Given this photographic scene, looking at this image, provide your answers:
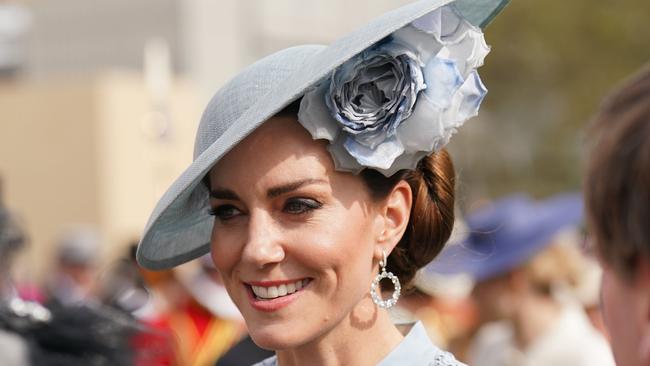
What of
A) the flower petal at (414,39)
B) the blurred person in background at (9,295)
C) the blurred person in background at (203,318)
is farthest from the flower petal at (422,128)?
the blurred person in background at (203,318)

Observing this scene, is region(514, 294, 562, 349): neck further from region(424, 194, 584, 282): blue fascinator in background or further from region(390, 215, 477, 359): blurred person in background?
region(390, 215, 477, 359): blurred person in background

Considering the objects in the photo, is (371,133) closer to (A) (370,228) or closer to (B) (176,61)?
(A) (370,228)

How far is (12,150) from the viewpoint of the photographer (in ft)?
63.3

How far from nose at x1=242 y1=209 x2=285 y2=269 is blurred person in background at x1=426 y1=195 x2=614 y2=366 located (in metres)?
3.27

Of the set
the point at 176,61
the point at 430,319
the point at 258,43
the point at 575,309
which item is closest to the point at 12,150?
the point at 176,61

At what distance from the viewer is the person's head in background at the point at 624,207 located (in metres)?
1.81

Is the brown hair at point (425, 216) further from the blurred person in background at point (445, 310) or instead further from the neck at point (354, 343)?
the blurred person in background at point (445, 310)

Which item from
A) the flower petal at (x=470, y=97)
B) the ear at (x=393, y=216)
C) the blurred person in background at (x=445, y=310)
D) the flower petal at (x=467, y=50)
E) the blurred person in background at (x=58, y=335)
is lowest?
the blurred person in background at (x=445, y=310)

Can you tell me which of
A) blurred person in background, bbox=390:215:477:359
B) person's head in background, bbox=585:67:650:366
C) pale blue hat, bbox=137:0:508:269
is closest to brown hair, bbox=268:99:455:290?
pale blue hat, bbox=137:0:508:269

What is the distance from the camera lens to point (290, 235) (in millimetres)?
2947

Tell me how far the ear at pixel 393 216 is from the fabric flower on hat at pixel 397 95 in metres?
0.08

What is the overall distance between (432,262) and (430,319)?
209 inches

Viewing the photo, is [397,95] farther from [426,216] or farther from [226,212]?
[226,212]

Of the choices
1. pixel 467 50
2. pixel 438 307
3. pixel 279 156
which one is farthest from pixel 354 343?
pixel 438 307
